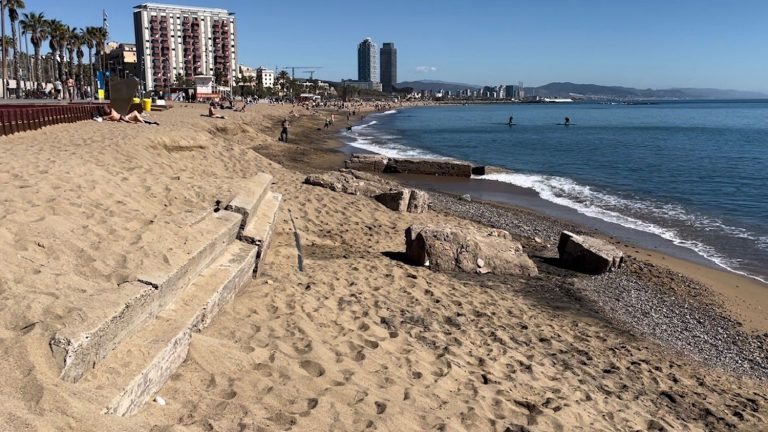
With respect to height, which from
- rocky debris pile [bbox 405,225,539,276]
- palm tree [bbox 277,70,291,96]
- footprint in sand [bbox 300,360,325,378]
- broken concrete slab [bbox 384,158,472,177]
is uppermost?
palm tree [bbox 277,70,291,96]

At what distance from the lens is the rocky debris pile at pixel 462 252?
362 inches

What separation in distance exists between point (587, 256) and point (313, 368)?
746cm

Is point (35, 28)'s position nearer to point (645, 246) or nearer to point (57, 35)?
point (57, 35)

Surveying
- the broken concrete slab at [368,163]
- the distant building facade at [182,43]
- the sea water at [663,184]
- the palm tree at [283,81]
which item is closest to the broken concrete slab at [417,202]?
the sea water at [663,184]

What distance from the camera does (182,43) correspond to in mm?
138125

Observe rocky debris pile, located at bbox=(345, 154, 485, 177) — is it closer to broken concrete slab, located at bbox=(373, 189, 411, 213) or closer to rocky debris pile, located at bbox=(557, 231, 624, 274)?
broken concrete slab, located at bbox=(373, 189, 411, 213)

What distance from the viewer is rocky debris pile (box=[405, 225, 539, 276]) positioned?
9.20 meters

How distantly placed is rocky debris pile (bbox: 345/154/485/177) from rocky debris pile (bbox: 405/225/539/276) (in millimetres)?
16747

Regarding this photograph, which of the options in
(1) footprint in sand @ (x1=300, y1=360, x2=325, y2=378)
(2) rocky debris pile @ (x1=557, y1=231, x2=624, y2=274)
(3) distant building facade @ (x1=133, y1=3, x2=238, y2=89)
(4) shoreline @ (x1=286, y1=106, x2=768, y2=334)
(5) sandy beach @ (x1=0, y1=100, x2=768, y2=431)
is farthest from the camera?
(3) distant building facade @ (x1=133, y1=3, x2=238, y2=89)

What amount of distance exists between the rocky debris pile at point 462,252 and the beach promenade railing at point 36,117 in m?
11.4

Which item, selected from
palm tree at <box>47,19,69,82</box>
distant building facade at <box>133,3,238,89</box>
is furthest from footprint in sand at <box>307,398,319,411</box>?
distant building facade at <box>133,3,238,89</box>

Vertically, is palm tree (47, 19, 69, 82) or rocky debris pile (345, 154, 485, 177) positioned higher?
palm tree (47, 19, 69, 82)

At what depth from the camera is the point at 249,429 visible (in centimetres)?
361

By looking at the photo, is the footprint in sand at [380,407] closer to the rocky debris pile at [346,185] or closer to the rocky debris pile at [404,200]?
the rocky debris pile at [404,200]
